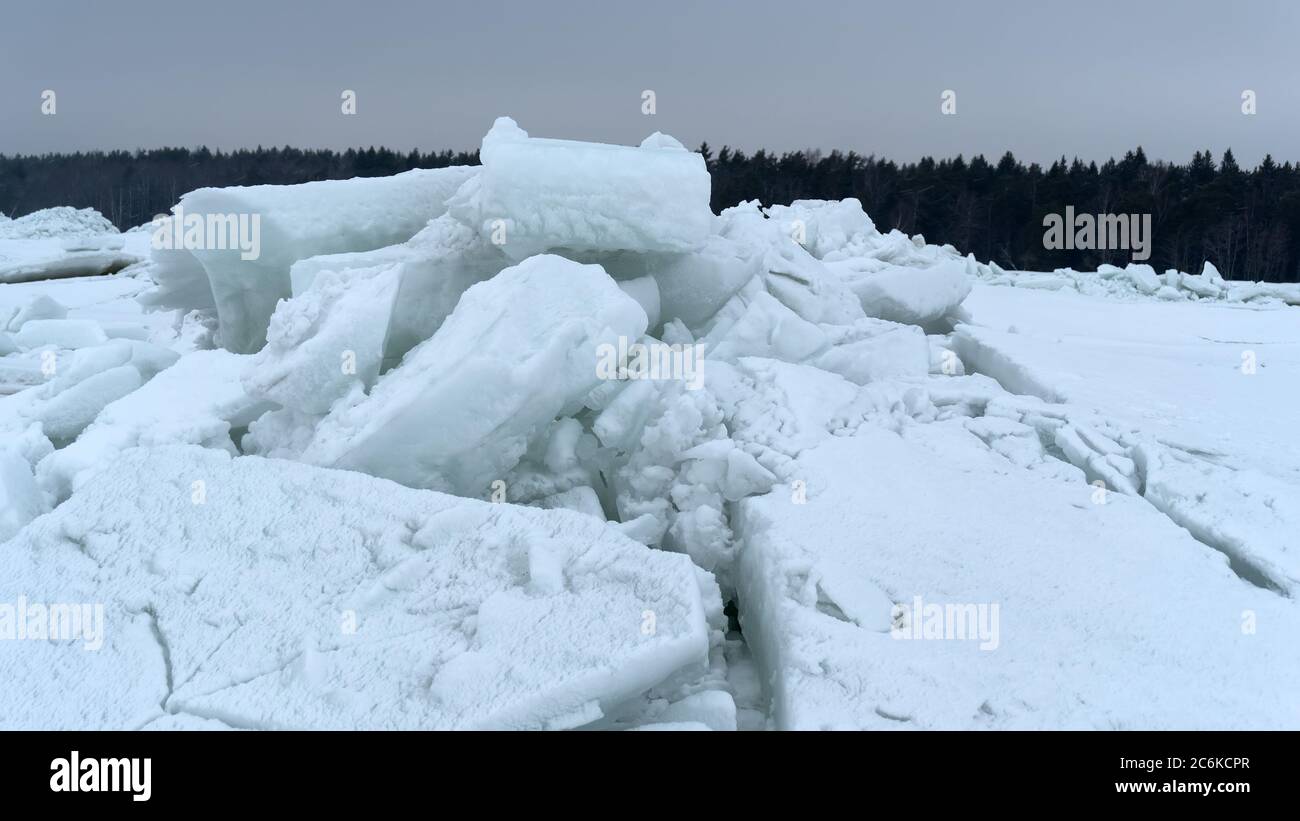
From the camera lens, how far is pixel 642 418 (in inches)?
162

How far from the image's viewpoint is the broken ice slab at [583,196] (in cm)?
454

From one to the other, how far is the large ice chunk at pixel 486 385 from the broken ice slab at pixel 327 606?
0.35 meters

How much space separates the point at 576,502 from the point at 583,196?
5.07ft

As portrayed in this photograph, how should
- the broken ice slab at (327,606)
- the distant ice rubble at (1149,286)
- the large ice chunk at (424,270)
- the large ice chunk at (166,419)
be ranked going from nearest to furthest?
1. the broken ice slab at (327,606)
2. the large ice chunk at (166,419)
3. the large ice chunk at (424,270)
4. the distant ice rubble at (1149,286)

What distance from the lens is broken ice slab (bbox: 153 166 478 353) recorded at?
195 inches

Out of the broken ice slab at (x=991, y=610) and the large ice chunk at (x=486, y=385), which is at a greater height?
the large ice chunk at (x=486, y=385)

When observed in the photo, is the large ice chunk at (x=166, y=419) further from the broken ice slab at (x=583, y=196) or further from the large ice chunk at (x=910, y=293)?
the large ice chunk at (x=910, y=293)

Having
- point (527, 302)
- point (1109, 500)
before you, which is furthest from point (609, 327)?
point (1109, 500)

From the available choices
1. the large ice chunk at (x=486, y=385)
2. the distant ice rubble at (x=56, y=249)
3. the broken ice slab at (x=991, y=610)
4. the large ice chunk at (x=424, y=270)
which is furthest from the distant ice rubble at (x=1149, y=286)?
the distant ice rubble at (x=56, y=249)

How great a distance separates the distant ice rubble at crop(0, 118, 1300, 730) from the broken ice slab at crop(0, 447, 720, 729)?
0.5 inches

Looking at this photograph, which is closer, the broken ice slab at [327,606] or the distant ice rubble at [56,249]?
the broken ice slab at [327,606]

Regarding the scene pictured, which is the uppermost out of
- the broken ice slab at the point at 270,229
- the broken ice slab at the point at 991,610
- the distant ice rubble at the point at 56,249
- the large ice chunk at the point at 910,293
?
the distant ice rubble at the point at 56,249

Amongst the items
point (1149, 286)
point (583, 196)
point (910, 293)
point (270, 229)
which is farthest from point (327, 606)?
point (1149, 286)

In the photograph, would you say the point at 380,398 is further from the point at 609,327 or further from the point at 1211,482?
the point at 1211,482
